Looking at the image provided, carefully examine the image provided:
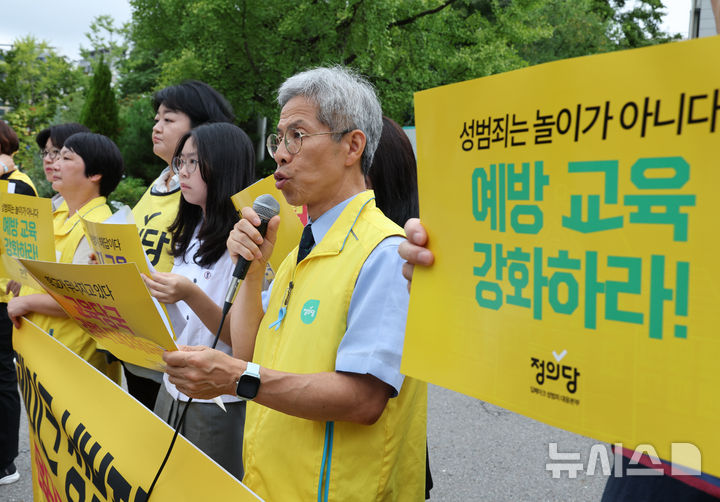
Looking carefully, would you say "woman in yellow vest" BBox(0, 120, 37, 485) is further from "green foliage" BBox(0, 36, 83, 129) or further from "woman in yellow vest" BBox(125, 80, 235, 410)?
"green foliage" BBox(0, 36, 83, 129)

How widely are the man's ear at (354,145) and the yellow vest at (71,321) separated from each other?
5.44 feet

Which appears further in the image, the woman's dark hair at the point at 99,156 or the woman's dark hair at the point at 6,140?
the woman's dark hair at the point at 6,140

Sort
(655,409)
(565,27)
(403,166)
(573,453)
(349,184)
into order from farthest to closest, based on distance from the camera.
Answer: (565,27)
(573,453)
(403,166)
(349,184)
(655,409)

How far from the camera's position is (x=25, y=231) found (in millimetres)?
2912

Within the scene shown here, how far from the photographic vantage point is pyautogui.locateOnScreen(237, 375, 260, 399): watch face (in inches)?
58.9

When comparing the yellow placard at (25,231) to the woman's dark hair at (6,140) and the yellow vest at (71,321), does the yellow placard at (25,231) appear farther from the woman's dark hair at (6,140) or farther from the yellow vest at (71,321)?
the woman's dark hair at (6,140)

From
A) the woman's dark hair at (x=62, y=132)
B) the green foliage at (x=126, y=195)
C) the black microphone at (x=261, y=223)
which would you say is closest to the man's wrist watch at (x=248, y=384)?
the black microphone at (x=261, y=223)

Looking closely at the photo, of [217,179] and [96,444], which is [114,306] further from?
[217,179]

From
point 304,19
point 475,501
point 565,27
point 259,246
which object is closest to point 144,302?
point 259,246

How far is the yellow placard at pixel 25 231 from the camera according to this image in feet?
9.11

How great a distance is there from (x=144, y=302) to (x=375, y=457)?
2.36 ft

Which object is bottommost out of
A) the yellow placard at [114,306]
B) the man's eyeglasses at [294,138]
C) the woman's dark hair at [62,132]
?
the yellow placard at [114,306]

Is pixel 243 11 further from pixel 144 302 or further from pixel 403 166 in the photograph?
pixel 144 302

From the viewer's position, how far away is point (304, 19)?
1224 centimetres
